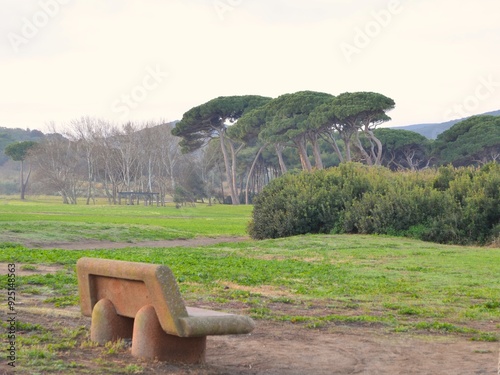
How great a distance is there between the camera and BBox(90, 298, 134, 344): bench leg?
7875 mm

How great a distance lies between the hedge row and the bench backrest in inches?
837

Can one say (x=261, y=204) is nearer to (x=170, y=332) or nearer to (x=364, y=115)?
(x=170, y=332)

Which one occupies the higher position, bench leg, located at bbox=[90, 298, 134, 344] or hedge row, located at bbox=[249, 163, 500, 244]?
hedge row, located at bbox=[249, 163, 500, 244]

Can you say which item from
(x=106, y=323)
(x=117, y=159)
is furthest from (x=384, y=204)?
(x=117, y=159)

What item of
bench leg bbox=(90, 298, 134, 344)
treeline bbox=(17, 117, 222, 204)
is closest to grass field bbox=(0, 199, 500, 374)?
bench leg bbox=(90, 298, 134, 344)

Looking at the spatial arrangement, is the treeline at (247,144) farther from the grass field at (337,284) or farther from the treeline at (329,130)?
the grass field at (337,284)

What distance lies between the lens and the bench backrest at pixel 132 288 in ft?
22.5

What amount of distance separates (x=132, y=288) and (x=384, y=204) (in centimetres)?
2196

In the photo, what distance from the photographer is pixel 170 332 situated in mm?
6887

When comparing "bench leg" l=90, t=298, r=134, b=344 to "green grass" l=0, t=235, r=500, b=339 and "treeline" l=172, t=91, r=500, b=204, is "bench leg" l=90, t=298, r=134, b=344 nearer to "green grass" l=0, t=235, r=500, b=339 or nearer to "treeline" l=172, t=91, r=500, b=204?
"green grass" l=0, t=235, r=500, b=339

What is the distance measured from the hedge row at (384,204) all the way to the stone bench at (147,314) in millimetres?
21286

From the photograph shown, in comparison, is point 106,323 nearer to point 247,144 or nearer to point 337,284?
point 337,284

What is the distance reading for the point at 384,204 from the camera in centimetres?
2873

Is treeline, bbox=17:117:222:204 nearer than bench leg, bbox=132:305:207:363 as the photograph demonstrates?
No
